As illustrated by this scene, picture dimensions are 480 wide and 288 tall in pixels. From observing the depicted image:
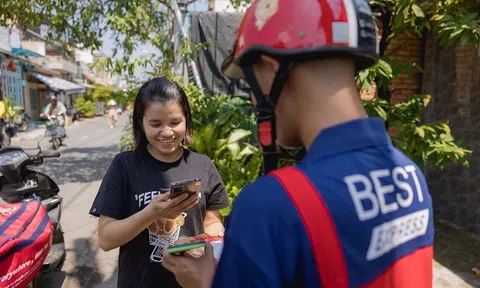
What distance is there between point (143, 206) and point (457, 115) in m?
4.85

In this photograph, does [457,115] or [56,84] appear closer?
[457,115]

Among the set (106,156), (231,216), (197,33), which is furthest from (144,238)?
(106,156)

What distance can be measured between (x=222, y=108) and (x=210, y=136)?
617 millimetres

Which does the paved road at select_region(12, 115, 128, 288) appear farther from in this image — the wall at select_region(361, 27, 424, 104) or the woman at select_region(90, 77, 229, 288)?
the wall at select_region(361, 27, 424, 104)

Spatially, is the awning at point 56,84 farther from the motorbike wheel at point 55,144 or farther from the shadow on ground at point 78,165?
the shadow on ground at point 78,165

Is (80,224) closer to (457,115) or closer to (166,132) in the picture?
(166,132)

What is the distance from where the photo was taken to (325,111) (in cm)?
86

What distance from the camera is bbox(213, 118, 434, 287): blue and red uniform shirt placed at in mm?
736

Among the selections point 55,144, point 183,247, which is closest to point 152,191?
point 183,247

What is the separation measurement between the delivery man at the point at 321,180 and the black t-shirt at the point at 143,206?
32.0 inches

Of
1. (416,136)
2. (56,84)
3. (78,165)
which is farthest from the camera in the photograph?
(56,84)

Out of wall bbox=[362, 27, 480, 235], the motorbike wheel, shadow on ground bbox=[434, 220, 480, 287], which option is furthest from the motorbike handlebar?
the motorbike wheel

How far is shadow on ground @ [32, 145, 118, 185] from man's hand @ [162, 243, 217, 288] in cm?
766

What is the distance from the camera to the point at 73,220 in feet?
19.0
